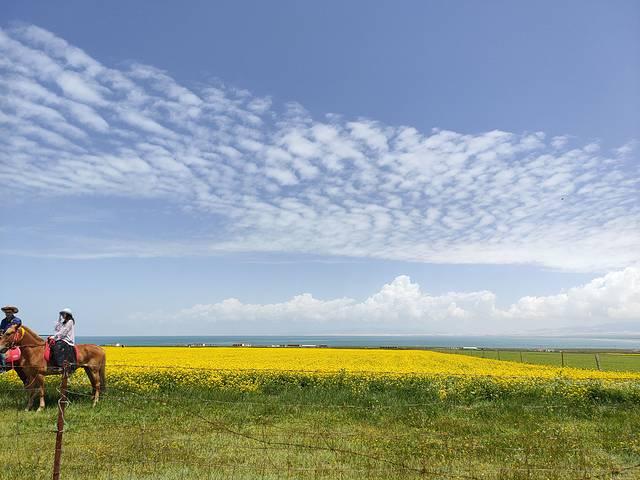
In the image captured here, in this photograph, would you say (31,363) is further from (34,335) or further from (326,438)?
(326,438)

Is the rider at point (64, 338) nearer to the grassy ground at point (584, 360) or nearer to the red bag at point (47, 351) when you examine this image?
the red bag at point (47, 351)

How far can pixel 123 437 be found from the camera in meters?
9.08

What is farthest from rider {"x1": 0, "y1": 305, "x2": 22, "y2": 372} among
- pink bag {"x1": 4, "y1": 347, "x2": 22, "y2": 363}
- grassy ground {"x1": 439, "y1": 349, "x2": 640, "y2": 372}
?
grassy ground {"x1": 439, "y1": 349, "x2": 640, "y2": 372}

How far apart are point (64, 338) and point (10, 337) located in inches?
44.8

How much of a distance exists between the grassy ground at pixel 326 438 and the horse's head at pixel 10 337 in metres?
1.53

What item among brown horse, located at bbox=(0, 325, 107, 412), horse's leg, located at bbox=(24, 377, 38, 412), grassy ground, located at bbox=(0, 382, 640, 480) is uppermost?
brown horse, located at bbox=(0, 325, 107, 412)

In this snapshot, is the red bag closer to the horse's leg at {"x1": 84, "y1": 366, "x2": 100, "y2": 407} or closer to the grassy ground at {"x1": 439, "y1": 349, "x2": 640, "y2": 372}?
the horse's leg at {"x1": 84, "y1": 366, "x2": 100, "y2": 407}

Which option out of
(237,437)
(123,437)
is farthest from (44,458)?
(237,437)

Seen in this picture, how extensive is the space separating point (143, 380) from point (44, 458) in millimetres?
8051

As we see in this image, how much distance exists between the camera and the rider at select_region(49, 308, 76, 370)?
12.0m

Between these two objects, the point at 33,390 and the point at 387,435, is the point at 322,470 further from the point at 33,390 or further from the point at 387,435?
the point at 33,390

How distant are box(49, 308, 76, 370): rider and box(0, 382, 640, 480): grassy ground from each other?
4.18ft

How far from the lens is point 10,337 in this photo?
38.3 feet

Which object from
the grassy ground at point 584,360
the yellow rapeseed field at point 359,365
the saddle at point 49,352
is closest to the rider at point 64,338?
the saddle at point 49,352
